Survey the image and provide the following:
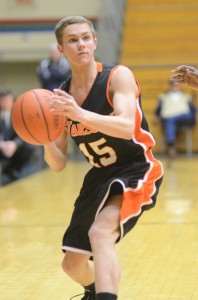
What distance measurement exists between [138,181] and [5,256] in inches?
98.5

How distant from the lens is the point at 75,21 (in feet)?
12.7

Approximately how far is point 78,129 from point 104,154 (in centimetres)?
19

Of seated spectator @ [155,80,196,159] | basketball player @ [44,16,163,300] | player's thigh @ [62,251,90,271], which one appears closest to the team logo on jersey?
basketball player @ [44,16,163,300]

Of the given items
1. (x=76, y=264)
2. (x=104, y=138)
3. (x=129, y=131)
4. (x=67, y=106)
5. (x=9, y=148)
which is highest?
(x=67, y=106)

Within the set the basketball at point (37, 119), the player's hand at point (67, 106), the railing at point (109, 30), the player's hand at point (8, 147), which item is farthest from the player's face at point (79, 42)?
the railing at point (109, 30)

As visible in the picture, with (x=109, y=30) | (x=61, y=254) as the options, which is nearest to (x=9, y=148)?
(x=61, y=254)

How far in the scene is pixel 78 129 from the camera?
3.95m

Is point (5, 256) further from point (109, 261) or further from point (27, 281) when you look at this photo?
point (109, 261)

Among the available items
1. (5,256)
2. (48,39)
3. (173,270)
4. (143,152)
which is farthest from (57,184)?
(48,39)

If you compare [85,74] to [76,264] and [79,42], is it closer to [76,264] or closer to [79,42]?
[79,42]

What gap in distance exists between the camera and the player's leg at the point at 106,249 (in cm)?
354

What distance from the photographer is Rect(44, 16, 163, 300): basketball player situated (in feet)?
12.0

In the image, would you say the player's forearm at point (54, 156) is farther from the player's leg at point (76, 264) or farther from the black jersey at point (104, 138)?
the player's leg at point (76, 264)

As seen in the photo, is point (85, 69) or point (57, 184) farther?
point (57, 184)
